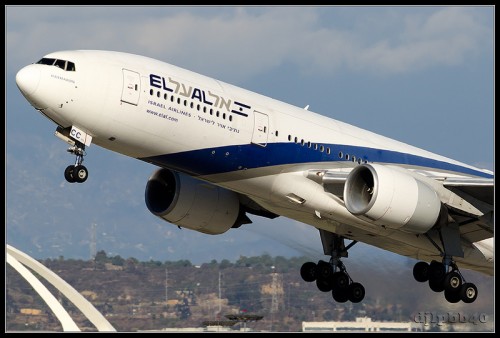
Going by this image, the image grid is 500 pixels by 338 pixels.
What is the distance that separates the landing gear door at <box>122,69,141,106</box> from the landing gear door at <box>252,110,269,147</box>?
360cm

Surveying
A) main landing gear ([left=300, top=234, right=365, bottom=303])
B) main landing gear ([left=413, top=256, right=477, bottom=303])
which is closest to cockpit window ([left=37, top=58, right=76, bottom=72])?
main landing gear ([left=300, top=234, right=365, bottom=303])

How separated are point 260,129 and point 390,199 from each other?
4049mm

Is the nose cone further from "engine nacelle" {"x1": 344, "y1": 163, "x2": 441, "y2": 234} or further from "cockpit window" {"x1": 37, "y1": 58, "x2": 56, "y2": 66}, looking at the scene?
"engine nacelle" {"x1": 344, "y1": 163, "x2": 441, "y2": 234}

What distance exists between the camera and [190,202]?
38.2 m

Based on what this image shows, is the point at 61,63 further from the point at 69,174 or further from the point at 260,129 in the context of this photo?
the point at 260,129

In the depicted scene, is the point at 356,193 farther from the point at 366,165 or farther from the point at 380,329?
the point at 380,329

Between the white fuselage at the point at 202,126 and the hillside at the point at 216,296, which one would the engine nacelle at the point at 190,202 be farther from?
the hillside at the point at 216,296

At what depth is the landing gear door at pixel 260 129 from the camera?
3415cm

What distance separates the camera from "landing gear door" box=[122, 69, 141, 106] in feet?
106

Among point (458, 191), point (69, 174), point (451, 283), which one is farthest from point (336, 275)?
point (69, 174)

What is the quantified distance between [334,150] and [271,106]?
7.93 feet

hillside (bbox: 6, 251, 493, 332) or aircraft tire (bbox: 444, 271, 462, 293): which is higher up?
hillside (bbox: 6, 251, 493, 332)

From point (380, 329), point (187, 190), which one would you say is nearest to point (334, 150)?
point (187, 190)

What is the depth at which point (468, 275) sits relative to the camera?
145ft
